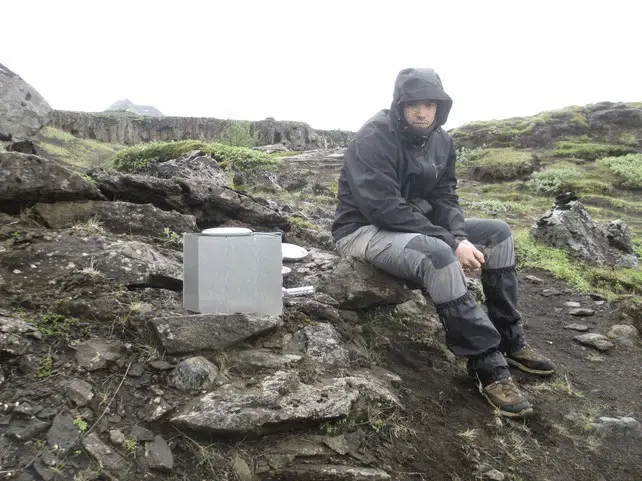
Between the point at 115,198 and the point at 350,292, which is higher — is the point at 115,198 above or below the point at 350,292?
above

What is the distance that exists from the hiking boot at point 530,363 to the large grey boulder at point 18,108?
26.3 feet

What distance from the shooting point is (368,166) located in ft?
13.3

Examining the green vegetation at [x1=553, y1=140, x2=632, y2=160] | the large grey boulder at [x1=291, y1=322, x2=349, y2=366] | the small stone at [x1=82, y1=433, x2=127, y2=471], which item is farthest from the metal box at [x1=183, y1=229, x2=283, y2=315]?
the green vegetation at [x1=553, y1=140, x2=632, y2=160]

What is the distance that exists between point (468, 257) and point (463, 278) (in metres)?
0.29

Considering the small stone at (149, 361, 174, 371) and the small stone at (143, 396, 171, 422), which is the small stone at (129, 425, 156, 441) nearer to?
the small stone at (143, 396, 171, 422)

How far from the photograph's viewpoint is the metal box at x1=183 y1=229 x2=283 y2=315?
10.6 ft

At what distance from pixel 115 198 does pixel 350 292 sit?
270 cm

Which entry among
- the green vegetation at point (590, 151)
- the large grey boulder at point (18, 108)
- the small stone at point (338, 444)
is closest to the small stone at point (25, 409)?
the small stone at point (338, 444)

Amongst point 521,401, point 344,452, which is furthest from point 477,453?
point 344,452

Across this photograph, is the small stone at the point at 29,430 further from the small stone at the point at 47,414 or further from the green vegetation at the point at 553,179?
the green vegetation at the point at 553,179

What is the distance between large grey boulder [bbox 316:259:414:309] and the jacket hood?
128cm

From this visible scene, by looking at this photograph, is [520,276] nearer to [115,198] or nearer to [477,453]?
[477,453]

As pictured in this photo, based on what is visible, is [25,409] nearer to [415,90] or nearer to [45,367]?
[45,367]

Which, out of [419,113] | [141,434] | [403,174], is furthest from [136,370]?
[419,113]
